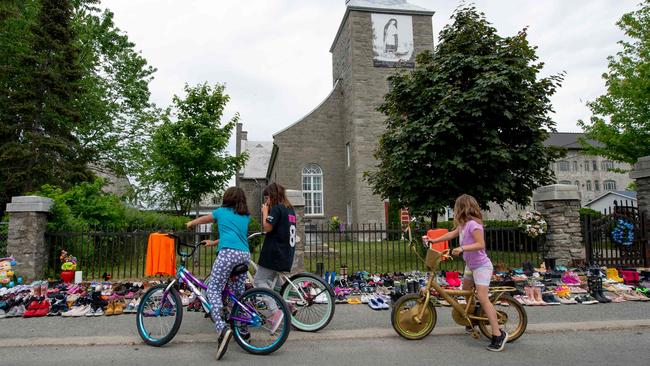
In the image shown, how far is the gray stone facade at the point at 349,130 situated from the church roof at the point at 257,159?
13.8 metres

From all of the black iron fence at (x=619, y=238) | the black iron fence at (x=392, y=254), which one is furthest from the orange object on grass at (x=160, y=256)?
the black iron fence at (x=619, y=238)

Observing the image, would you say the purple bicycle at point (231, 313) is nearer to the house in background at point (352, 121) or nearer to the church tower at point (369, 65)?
the house in background at point (352, 121)

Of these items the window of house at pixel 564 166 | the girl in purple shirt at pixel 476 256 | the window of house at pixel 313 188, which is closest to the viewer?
the girl in purple shirt at pixel 476 256

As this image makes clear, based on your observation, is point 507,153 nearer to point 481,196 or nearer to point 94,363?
point 481,196

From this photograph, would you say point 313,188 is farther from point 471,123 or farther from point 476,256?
point 476,256

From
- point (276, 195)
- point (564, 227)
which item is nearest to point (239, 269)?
point (276, 195)

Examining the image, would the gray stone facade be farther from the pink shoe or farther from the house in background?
the pink shoe

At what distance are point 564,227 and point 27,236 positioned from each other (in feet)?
41.0

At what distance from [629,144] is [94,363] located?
2360 cm

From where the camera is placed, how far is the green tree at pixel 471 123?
11180 millimetres

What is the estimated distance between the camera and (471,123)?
11273mm

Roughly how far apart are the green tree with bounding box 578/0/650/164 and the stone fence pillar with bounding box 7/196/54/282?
2329 cm

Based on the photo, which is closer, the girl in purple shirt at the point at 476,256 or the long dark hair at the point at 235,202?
the girl in purple shirt at the point at 476,256

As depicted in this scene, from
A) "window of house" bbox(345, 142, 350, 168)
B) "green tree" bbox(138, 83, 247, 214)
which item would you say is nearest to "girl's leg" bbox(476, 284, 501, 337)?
"green tree" bbox(138, 83, 247, 214)
